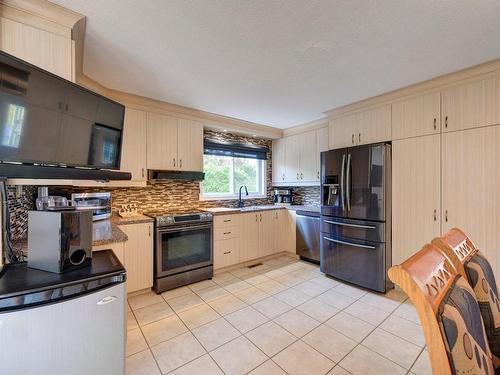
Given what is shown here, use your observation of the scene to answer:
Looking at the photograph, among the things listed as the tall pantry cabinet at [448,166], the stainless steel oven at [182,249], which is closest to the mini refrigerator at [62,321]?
the stainless steel oven at [182,249]

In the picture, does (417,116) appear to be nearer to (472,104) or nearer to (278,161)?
(472,104)

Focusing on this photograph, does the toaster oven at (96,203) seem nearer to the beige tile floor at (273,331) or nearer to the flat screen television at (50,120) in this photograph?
the beige tile floor at (273,331)

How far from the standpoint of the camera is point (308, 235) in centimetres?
365

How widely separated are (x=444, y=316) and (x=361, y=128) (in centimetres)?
276

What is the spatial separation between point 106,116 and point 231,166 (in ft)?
8.83

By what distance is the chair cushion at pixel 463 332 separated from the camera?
0.60 m

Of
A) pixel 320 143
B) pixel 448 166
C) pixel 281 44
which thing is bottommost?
pixel 448 166

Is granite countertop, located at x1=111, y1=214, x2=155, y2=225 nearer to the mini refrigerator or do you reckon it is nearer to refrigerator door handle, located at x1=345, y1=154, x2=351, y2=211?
the mini refrigerator

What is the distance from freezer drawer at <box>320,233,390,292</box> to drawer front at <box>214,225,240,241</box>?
125cm

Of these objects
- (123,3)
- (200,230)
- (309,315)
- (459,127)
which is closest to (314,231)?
(309,315)

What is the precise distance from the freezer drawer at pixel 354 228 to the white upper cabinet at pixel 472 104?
1.23m

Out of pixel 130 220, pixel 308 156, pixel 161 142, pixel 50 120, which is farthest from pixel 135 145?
pixel 308 156

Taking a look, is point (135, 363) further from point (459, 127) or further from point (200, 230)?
point (459, 127)

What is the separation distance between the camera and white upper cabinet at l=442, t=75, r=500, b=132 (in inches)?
81.1
